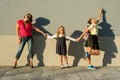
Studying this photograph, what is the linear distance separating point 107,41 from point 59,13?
1.87 meters

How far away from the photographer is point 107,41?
10898 mm

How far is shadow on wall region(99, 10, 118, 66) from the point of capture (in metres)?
10.8

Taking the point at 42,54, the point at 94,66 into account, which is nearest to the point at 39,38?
the point at 42,54

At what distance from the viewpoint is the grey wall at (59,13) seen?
10.6 meters

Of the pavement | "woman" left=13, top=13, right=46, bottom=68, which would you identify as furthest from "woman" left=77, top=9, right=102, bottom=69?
"woman" left=13, top=13, right=46, bottom=68

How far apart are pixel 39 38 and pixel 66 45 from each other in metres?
0.93

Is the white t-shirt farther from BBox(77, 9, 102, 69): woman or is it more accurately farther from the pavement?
the pavement

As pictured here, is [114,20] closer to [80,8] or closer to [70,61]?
[80,8]

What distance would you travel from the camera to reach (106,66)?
10953mm

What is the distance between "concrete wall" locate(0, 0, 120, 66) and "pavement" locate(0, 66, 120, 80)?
1.36 ft

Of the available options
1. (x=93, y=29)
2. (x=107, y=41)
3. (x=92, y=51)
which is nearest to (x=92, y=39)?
(x=93, y=29)

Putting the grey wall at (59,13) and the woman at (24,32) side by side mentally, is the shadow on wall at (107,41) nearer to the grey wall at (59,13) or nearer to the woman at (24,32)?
the grey wall at (59,13)

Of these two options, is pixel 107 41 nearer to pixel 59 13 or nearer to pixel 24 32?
pixel 59 13

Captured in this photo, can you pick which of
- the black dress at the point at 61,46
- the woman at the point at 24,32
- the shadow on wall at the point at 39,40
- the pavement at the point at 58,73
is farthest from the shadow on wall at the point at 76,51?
the woman at the point at 24,32
